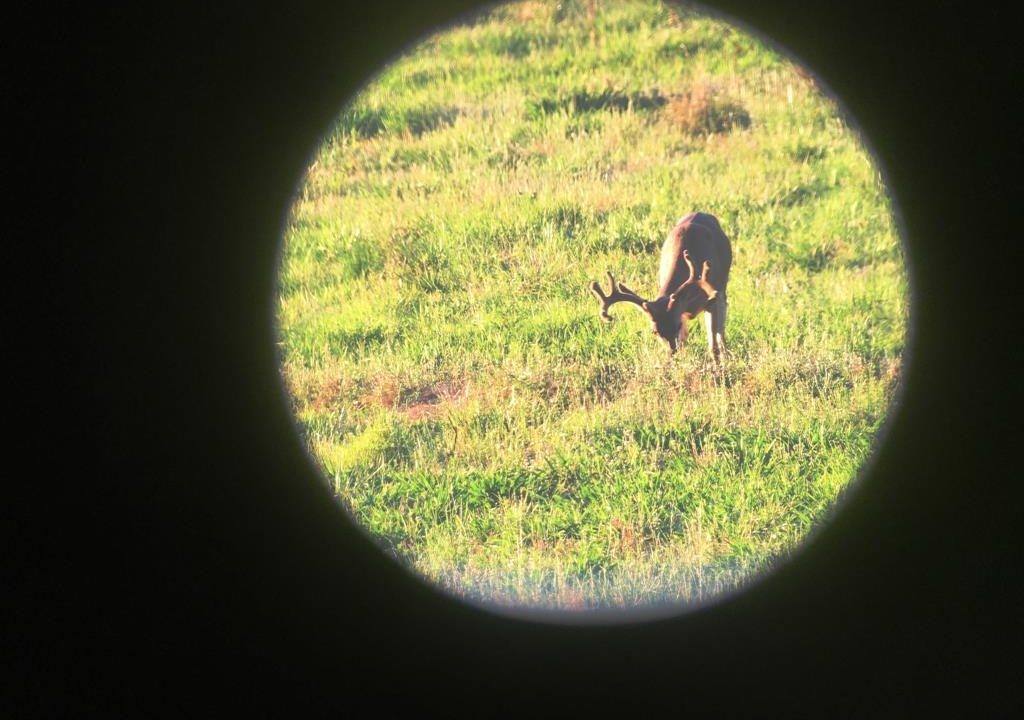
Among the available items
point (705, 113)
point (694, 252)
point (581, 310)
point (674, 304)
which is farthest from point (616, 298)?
point (705, 113)

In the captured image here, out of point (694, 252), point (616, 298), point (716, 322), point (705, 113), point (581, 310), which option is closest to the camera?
point (616, 298)

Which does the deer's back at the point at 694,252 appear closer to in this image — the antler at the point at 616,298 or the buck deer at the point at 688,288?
the buck deer at the point at 688,288

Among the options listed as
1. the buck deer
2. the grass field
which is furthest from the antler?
the grass field

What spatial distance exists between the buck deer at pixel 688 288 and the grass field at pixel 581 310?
0.48ft

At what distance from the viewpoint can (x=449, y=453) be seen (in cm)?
692

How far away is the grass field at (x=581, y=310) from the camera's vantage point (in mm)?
6258

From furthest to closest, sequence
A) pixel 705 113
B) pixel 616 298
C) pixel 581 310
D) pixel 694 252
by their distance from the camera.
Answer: pixel 705 113
pixel 581 310
pixel 694 252
pixel 616 298

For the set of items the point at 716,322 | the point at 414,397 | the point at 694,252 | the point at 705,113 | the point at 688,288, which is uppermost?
the point at 705,113

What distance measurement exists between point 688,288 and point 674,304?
0.14 meters

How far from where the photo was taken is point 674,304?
25.5 ft

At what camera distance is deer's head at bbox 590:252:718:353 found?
7.70m

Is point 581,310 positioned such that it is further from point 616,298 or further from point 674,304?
point 674,304

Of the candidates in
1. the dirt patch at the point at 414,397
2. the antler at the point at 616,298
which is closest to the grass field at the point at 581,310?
the dirt patch at the point at 414,397

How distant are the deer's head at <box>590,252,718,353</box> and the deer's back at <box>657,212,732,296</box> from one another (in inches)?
9.0
